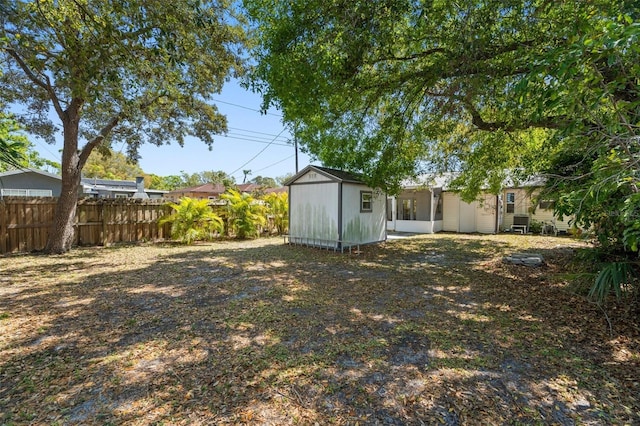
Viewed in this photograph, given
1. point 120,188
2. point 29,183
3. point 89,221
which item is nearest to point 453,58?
point 89,221

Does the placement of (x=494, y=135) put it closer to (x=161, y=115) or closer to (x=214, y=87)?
(x=214, y=87)

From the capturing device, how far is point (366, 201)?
1038 cm

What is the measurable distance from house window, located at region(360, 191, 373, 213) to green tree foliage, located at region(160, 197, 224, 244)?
5.31 meters

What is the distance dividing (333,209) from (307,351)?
647 cm

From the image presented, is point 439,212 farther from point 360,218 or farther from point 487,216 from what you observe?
point 360,218

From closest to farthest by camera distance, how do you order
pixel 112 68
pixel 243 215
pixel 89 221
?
pixel 112 68, pixel 89 221, pixel 243 215

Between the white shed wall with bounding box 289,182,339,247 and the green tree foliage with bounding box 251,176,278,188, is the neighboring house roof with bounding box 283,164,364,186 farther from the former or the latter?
the green tree foliage with bounding box 251,176,278,188

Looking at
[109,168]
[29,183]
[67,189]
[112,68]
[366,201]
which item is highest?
[109,168]

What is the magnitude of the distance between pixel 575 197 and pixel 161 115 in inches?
434

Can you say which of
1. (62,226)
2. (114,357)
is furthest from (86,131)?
(114,357)

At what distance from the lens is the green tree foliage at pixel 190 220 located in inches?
420

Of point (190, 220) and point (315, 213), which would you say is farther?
point (190, 220)

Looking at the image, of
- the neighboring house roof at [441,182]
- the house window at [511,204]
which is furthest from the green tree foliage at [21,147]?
the house window at [511,204]

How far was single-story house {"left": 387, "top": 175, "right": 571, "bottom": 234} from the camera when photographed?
46.8 ft
